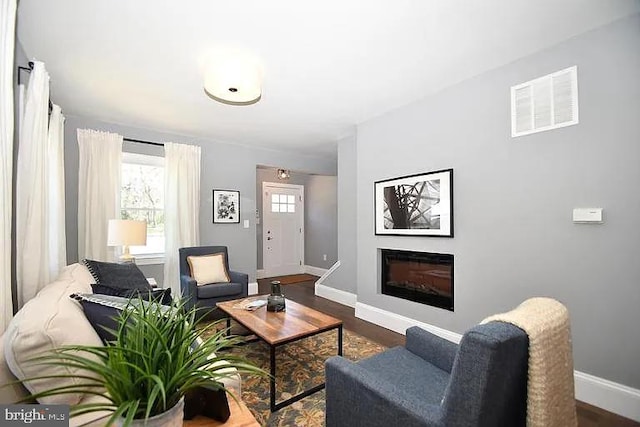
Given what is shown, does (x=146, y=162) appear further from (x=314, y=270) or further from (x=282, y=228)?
(x=314, y=270)

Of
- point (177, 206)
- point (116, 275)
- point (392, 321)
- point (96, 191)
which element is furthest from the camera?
point (177, 206)

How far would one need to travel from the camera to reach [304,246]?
7020 mm

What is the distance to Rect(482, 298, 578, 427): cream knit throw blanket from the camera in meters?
1.01

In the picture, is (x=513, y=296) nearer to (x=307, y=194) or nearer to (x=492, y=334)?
(x=492, y=334)

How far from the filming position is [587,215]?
1.97 m

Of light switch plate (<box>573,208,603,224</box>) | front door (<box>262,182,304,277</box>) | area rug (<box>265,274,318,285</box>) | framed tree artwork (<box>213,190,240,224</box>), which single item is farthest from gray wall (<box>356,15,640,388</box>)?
front door (<box>262,182,304,277</box>)

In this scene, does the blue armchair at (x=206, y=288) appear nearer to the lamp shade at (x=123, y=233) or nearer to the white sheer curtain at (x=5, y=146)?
the lamp shade at (x=123, y=233)

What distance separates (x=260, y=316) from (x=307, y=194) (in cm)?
480

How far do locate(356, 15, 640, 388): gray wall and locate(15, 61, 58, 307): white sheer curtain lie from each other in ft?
10.3

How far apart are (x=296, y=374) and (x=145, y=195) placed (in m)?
3.39

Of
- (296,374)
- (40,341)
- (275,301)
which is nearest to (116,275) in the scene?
(275,301)

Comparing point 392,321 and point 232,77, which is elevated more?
point 232,77

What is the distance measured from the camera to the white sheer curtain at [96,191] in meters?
3.54

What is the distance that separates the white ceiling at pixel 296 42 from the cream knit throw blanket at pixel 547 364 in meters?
1.79
